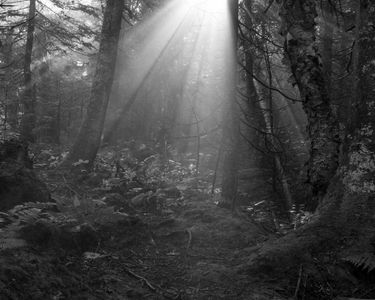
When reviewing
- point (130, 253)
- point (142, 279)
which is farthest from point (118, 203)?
point (142, 279)

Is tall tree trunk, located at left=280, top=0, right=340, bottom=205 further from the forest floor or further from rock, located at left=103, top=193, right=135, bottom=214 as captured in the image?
rock, located at left=103, top=193, right=135, bottom=214

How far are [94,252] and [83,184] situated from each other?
4.09 meters

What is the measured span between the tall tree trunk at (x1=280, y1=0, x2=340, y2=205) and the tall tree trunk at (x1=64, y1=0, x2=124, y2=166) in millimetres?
5878

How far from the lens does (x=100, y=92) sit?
33.3 ft

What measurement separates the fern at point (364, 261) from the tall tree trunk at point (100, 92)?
734cm

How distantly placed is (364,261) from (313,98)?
2613 mm

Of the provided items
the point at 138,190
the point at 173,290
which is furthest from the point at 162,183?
the point at 173,290

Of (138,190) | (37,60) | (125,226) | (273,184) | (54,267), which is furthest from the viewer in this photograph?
(37,60)

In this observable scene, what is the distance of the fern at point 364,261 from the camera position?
3400 mm

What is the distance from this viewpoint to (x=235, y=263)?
4.46 m

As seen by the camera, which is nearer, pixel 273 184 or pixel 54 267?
pixel 54 267

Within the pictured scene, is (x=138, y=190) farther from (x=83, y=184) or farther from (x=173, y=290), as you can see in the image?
(x=173, y=290)

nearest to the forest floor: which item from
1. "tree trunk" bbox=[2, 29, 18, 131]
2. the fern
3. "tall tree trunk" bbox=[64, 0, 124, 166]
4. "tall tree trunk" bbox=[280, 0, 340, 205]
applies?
the fern

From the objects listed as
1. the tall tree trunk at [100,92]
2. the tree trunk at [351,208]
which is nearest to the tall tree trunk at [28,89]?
the tall tree trunk at [100,92]
